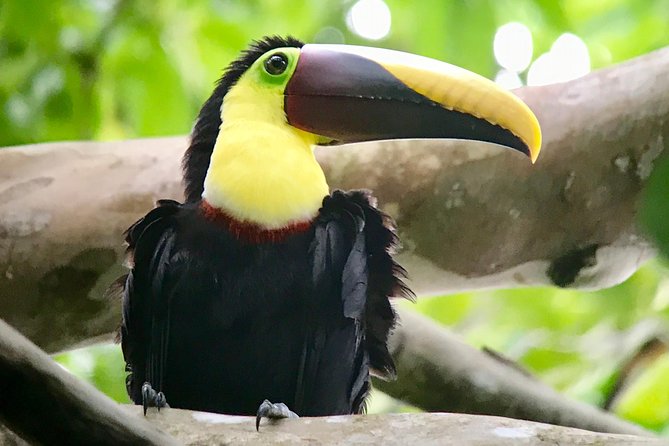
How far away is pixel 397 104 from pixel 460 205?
24 cm

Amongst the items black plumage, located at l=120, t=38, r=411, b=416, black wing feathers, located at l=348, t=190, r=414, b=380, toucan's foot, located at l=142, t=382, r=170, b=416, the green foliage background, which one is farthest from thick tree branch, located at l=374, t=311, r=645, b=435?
toucan's foot, located at l=142, t=382, r=170, b=416

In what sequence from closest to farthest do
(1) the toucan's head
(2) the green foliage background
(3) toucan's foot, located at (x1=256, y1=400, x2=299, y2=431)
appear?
(3) toucan's foot, located at (x1=256, y1=400, x2=299, y2=431), (1) the toucan's head, (2) the green foliage background

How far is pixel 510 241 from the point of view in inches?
57.2

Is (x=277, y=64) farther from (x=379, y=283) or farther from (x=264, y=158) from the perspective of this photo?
(x=379, y=283)

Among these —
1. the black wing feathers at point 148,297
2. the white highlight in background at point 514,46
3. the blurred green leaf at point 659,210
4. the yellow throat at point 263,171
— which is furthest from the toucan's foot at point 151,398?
the white highlight in background at point 514,46

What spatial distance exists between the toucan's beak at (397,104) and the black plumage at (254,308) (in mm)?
143

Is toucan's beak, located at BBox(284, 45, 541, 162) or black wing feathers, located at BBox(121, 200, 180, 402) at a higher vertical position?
toucan's beak, located at BBox(284, 45, 541, 162)

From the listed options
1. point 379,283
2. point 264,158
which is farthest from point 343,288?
point 264,158

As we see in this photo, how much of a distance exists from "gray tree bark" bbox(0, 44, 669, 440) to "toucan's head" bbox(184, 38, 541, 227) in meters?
0.17

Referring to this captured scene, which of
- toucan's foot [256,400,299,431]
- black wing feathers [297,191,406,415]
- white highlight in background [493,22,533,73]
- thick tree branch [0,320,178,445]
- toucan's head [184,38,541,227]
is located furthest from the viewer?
white highlight in background [493,22,533,73]

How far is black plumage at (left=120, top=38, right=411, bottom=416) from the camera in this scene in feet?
3.71

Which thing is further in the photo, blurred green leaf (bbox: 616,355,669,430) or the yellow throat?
blurred green leaf (bbox: 616,355,669,430)

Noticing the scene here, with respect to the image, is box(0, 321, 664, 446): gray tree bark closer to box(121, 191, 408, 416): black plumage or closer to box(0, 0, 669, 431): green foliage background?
box(121, 191, 408, 416): black plumage

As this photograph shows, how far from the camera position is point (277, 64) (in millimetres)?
1294
